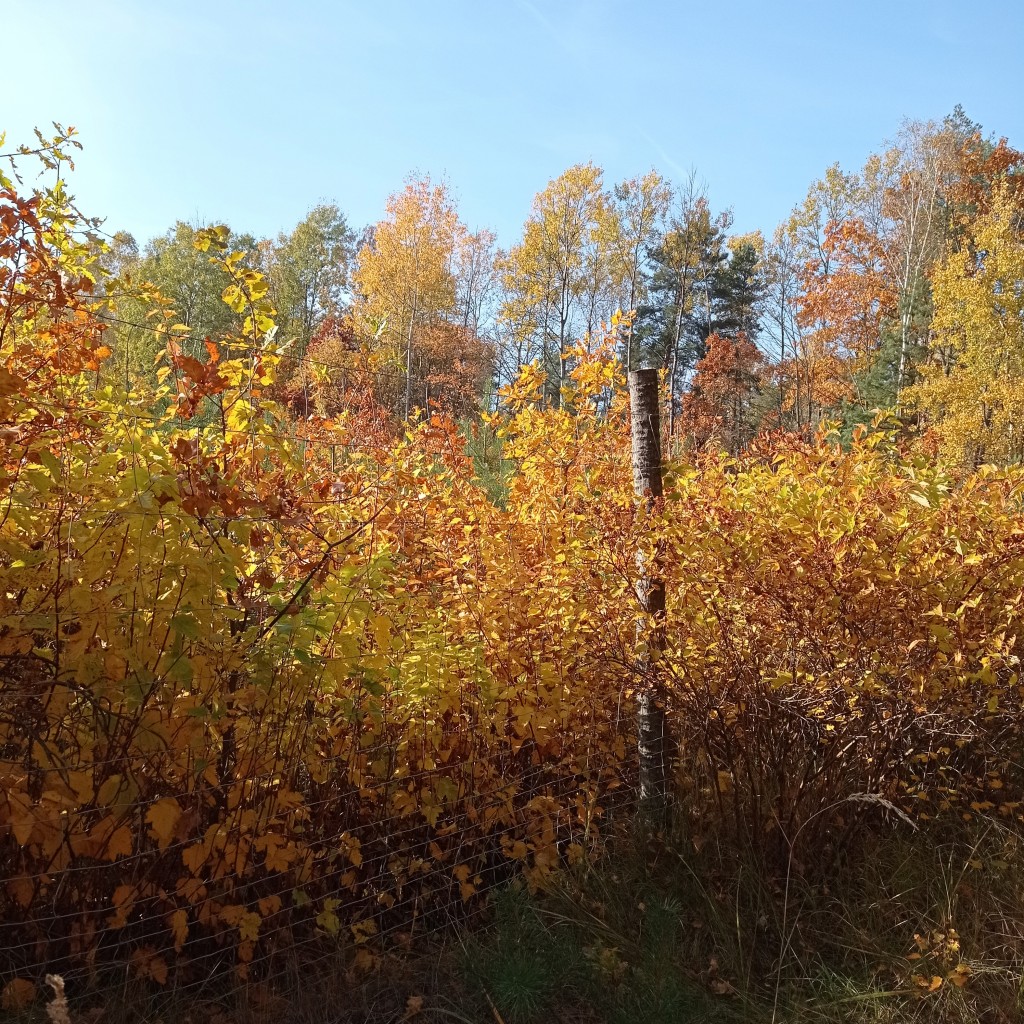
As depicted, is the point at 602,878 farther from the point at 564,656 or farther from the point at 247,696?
the point at 247,696

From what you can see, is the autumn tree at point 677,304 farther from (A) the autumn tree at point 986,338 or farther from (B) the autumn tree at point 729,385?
(A) the autumn tree at point 986,338

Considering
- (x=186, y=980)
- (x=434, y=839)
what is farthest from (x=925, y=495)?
(x=186, y=980)

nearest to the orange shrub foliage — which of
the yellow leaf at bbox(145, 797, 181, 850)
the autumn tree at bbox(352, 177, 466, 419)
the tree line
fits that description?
the yellow leaf at bbox(145, 797, 181, 850)

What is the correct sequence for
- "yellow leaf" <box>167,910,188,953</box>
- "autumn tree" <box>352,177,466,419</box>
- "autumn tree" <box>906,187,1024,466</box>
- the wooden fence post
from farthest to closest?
1. "autumn tree" <box>352,177,466,419</box>
2. "autumn tree" <box>906,187,1024,466</box>
3. the wooden fence post
4. "yellow leaf" <box>167,910,188,953</box>

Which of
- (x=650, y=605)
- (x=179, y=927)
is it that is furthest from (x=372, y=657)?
(x=650, y=605)

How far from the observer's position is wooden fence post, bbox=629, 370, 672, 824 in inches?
113

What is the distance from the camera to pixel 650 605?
290cm

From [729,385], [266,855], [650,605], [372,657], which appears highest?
[729,385]

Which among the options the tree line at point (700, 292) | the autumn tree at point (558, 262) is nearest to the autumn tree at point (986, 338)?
the tree line at point (700, 292)

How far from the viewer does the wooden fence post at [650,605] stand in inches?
113

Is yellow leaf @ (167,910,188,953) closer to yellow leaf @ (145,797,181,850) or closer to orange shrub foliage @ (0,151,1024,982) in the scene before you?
orange shrub foliage @ (0,151,1024,982)

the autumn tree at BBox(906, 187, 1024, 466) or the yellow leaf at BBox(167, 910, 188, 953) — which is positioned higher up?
the autumn tree at BBox(906, 187, 1024, 466)

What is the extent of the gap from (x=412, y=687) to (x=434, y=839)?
27.7 inches

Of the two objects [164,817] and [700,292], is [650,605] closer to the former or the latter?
[164,817]
